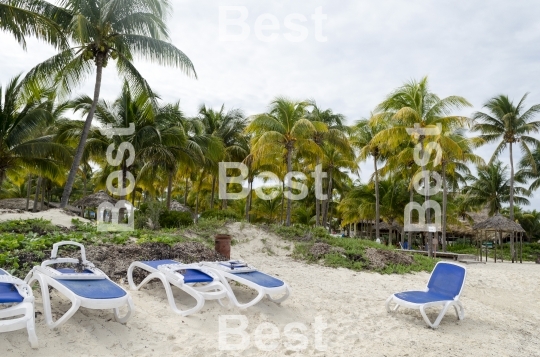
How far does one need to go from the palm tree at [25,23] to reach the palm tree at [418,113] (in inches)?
533

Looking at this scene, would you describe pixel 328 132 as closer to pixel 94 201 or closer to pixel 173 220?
pixel 173 220

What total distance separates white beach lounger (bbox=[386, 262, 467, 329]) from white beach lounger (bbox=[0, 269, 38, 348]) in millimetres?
4481

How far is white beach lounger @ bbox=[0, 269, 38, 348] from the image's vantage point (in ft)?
10.8

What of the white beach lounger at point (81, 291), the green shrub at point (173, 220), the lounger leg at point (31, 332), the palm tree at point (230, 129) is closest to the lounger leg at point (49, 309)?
the white beach lounger at point (81, 291)

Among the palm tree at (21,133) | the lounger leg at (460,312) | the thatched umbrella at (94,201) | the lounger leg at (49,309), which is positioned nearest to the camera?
the lounger leg at (49,309)

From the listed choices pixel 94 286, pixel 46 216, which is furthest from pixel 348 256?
pixel 46 216

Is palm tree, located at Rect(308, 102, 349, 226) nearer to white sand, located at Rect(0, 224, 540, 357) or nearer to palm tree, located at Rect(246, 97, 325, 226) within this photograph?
palm tree, located at Rect(246, 97, 325, 226)

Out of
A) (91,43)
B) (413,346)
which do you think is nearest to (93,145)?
(91,43)

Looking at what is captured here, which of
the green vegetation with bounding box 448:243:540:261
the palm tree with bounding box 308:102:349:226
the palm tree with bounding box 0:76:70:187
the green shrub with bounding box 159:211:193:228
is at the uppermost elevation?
the palm tree with bounding box 308:102:349:226

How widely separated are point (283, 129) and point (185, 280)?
1331cm

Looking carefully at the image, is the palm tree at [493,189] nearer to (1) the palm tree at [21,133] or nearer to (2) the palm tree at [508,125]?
(2) the palm tree at [508,125]

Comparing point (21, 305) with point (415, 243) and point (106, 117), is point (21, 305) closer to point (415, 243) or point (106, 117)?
point (106, 117)

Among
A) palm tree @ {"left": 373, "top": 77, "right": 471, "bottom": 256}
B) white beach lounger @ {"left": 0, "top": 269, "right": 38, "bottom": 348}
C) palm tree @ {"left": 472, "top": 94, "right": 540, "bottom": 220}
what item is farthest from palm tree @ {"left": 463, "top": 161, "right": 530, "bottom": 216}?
white beach lounger @ {"left": 0, "top": 269, "right": 38, "bottom": 348}

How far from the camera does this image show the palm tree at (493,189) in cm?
3297
